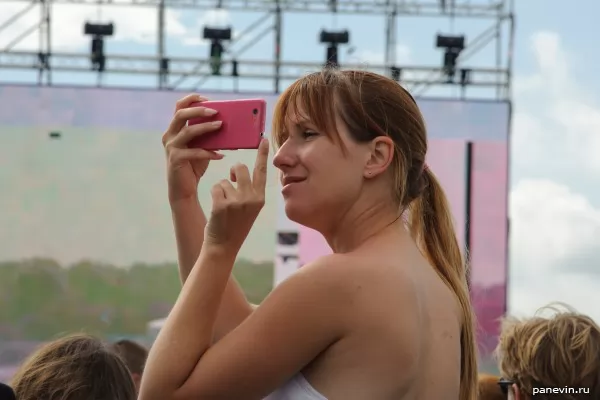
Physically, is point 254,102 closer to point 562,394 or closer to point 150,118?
point 562,394

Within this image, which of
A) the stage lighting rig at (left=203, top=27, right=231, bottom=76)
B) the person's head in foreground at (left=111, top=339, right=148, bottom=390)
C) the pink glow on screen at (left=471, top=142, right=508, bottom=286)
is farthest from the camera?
the stage lighting rig at (left=203, top=27, right=231, bottom=76)

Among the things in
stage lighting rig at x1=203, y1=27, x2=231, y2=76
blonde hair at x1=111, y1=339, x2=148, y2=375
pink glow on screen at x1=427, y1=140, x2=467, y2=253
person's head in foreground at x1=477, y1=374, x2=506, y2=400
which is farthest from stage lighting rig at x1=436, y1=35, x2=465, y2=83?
person's head in foreground at x1=477, y1=374, x2=506, y2=400

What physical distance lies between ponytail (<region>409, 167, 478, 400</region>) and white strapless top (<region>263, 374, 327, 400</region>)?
13.7 inches

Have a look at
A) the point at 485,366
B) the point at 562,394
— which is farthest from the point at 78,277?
the point at 562,394

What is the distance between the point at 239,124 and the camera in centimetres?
163

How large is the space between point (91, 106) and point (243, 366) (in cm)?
1209

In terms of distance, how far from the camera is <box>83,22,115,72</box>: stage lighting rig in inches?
531

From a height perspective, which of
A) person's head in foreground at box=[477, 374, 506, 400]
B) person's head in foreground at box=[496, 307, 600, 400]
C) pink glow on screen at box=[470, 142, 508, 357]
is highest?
person's head in foreground at box=[496, 307, 600, 400]

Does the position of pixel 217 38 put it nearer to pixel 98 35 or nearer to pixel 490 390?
pixel 98 35

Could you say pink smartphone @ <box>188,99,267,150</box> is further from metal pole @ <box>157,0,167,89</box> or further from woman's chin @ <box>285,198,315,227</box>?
metal pole @ <box>157,0,167,89</box>

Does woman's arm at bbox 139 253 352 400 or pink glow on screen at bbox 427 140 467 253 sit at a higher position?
woman's arm at bbox 139 253 352 400

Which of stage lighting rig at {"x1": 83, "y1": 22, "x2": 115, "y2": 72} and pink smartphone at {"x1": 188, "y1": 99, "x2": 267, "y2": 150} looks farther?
stage lighting rig at {"x1": 83, "y1": 22, "x2": 115, "y2": 72}

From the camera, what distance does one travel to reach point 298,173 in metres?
1.58

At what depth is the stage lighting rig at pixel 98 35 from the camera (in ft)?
44.2
